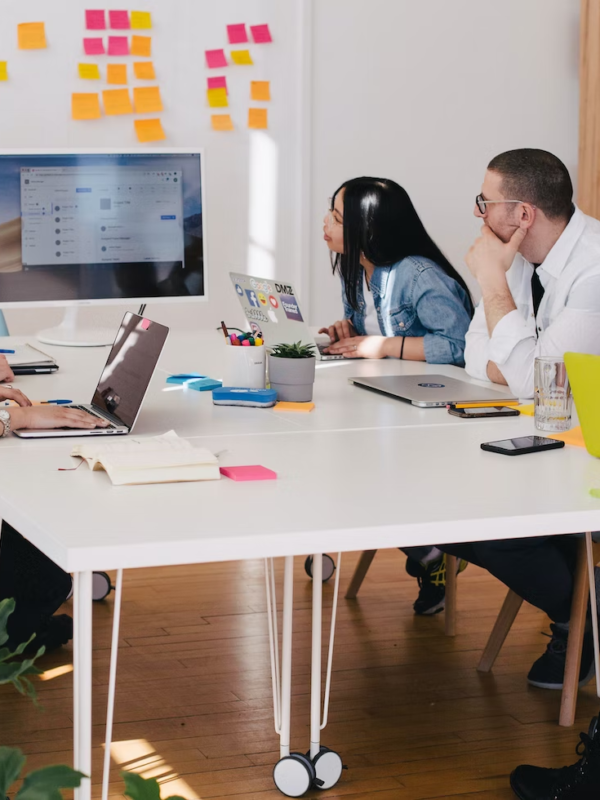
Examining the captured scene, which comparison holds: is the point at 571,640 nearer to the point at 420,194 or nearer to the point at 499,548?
the point at 499,548

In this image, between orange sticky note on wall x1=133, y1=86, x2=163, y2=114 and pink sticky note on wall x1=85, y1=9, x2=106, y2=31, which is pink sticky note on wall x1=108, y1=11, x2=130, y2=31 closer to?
pink sticky note on wall x1=85, y1=9, x2=106, y2=31

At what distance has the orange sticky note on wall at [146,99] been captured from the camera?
406cm

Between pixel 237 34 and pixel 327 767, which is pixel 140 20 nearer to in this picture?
pixel 237 34

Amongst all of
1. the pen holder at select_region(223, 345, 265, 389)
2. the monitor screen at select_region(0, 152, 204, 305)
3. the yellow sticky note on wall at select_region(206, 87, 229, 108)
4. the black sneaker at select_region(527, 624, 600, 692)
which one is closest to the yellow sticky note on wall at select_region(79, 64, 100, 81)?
the yellow sticky note on wall at select_region(206, 87, 229, 108)

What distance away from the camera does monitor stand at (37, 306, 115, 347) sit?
283cm

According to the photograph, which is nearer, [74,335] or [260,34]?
[74,335]

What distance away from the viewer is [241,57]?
417 centimetres

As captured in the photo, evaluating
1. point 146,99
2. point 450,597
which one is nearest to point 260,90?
point 146,99

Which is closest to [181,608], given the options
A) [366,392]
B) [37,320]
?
[366,392]

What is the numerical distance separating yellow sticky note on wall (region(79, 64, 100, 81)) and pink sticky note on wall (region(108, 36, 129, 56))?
0.27ft

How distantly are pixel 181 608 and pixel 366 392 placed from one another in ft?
3.04

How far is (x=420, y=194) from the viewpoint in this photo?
4.51 meters

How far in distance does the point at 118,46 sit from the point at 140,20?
135 millimetres

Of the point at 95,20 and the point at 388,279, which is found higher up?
the point at 95,20
